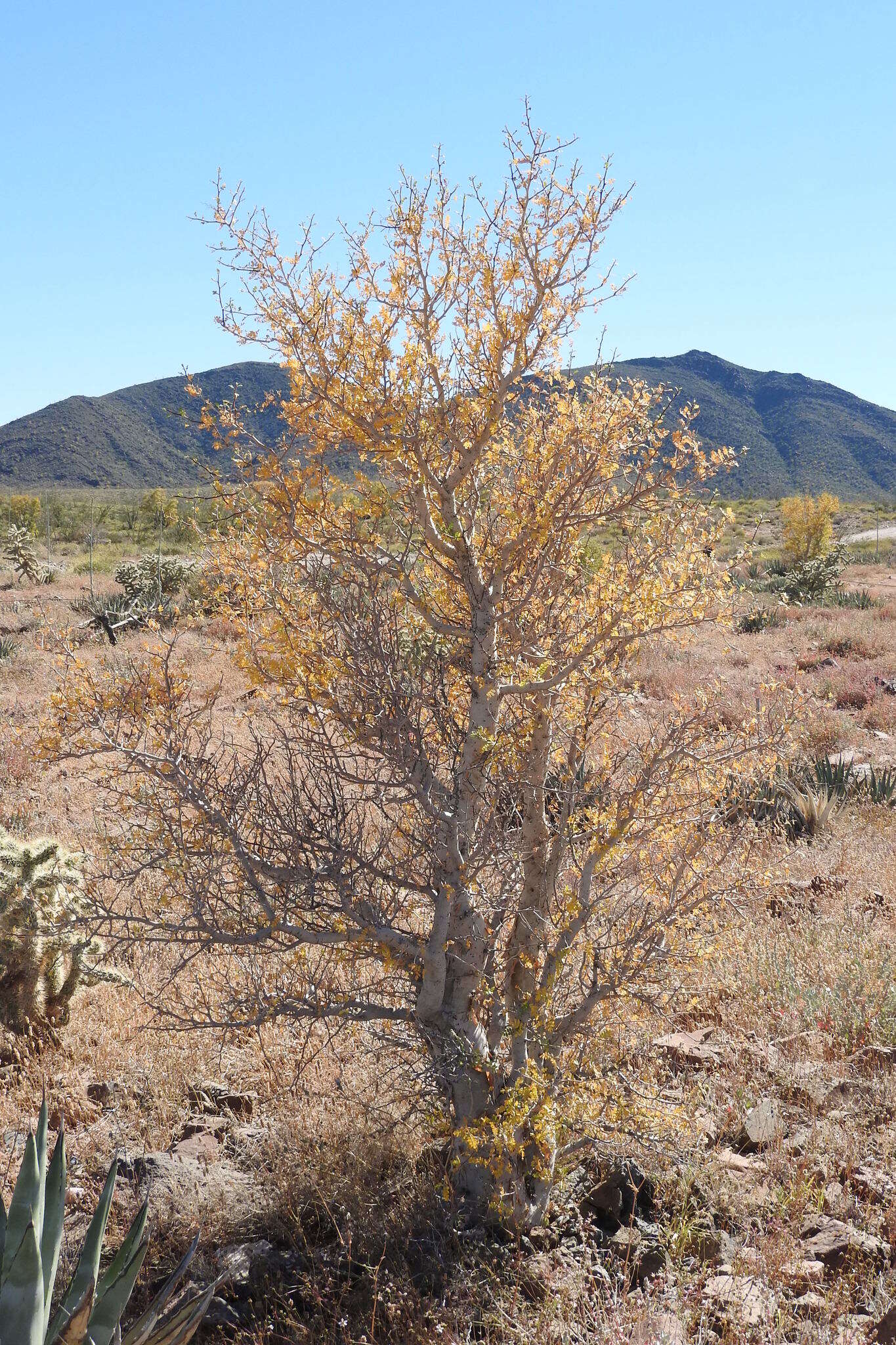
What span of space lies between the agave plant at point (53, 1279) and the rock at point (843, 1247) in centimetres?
226

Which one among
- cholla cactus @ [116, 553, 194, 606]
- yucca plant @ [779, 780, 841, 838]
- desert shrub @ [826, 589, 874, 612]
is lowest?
yucca plant @ [779, 780, 841, 838]

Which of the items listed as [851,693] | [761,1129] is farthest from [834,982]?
[851,693]

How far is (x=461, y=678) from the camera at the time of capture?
4.08m

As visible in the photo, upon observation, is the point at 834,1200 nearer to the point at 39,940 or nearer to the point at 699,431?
the point at 39,940

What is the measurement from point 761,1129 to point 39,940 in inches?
154

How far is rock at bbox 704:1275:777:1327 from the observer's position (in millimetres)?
3076

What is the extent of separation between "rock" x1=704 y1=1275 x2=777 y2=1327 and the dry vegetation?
10 mm

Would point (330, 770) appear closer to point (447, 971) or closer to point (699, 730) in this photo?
point (447, 971)

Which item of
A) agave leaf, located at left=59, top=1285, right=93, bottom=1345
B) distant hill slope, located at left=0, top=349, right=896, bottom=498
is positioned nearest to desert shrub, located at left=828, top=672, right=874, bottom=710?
agave leaf, located at left=59, top=1285, right=93, bottom=1345

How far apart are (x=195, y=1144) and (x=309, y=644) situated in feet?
8.58

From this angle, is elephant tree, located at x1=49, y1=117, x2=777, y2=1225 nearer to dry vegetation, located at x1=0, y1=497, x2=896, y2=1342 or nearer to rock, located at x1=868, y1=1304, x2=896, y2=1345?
dry vegetation, located at x1=0, y1=497, x2=896, y2=1342

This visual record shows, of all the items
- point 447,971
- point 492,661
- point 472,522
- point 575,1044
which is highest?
point 472,522

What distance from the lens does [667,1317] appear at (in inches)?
120

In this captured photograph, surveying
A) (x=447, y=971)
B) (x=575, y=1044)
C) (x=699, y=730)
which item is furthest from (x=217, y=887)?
(x=699, y=730)
